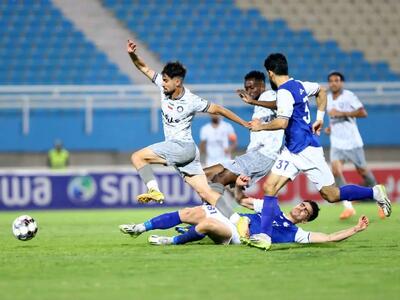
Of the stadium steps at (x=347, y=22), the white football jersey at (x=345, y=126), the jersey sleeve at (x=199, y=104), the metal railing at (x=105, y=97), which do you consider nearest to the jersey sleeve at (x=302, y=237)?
the jersey sleeve at (x=199, y=104)

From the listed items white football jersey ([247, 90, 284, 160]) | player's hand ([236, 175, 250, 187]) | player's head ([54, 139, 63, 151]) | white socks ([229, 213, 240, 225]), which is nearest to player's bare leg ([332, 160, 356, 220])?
white football jersey ([247, 90, 284, 160])

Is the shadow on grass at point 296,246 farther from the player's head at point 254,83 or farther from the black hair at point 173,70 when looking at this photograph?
the player's head at point 254,83

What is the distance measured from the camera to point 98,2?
2409 centimetres

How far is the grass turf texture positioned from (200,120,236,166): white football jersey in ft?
21.6

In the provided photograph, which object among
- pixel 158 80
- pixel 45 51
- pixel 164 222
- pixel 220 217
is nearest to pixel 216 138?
pixel 45 51

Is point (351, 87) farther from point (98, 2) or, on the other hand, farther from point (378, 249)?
point (378, 249)

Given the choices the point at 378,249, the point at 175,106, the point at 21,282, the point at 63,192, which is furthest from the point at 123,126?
the point at 21,282

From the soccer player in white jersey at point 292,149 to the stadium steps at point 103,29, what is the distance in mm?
13118

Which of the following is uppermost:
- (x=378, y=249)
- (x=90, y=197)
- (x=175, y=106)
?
(x=175, y=106)

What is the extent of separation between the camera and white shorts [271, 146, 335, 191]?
32.3 feet

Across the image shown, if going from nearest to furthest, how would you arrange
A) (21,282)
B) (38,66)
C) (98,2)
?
(21,282)
(38,66)
(98,2)

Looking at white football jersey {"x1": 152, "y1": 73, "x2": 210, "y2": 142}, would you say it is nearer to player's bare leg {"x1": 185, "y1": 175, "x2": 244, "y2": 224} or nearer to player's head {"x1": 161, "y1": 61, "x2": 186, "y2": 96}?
player's head {"x1": 161, "y1": 61, "x2": 186, "y2": 96}

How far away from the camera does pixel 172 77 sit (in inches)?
418

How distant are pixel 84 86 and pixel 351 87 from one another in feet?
20.3
